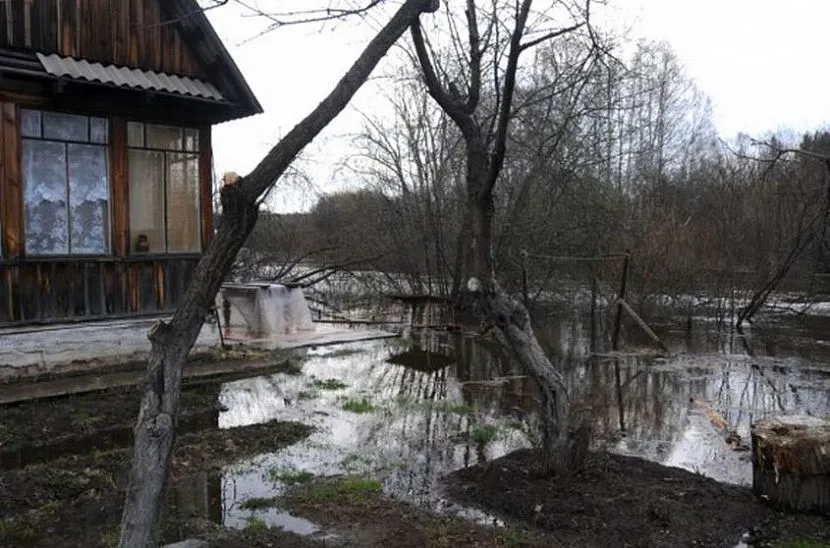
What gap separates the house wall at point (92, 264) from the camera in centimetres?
896

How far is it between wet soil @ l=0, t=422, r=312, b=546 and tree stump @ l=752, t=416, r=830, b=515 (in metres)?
3.98

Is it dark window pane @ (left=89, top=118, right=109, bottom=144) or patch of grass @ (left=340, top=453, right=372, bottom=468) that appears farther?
dark window pane @ (left=89, top=118, right=109, bottom=144)

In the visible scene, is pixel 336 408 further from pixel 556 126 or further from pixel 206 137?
pixel 556 126

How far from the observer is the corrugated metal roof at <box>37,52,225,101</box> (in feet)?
29.1

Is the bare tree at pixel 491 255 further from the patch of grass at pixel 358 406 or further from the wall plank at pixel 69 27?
the wall plank at pixel 69 27

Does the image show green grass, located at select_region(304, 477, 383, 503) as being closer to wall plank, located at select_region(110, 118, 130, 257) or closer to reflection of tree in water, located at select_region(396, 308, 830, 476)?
reflection of tree in water, located at select_region(396, 308, 830, 476)

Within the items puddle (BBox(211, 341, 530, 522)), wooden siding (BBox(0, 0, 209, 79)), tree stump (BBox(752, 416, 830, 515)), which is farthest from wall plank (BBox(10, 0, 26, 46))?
tree stump (BBox(752, 416, 830, 515))

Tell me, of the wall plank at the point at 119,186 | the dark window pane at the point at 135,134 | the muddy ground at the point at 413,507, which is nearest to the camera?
the muddy ground at the point at 413,507

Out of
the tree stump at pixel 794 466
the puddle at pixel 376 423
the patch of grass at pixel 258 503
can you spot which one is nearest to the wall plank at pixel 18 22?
the puddle at pixel 376 423

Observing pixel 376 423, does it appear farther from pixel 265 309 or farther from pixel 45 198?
pixel 265 309

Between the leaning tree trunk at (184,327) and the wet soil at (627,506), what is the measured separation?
275cm

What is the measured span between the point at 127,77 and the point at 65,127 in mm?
1063

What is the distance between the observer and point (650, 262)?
1753 centimetres

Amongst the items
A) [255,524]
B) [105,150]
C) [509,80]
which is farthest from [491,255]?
[105,150]
